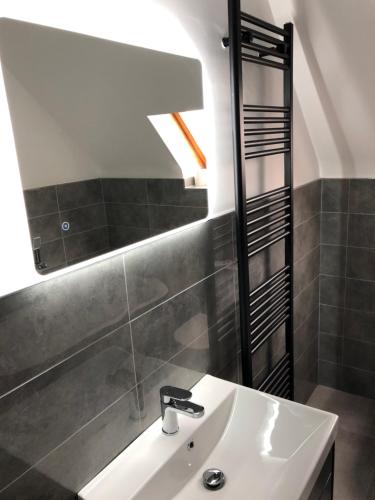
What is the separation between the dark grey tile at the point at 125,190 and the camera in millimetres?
1067

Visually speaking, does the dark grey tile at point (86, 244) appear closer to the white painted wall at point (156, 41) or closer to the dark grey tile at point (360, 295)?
the white painted wall at point (156, 41)

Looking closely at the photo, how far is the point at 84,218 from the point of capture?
1.01 metres

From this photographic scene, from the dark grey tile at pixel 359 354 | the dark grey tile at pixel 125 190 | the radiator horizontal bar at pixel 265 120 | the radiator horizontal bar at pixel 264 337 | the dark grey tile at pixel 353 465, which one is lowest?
the dark grey tile at pixel 353 465

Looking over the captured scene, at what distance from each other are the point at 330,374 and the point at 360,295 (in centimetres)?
66

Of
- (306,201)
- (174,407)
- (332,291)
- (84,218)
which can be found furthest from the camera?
(332,291)

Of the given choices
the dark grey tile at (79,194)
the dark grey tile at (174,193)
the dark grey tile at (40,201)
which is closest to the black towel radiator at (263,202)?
the dark grey tile at (174,193)

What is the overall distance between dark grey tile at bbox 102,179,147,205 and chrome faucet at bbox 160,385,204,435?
58 cm

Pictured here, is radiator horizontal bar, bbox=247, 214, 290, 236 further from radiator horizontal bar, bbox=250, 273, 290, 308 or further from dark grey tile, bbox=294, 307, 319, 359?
dark grey tile, bbox=294, 307, 319, 359

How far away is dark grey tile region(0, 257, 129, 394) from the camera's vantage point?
2.86ft

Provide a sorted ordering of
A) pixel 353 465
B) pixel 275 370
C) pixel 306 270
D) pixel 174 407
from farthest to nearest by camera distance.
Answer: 1. pixel 306 270
2. pixel 353 465
3. pixel 275 370
4. pixel 174 407

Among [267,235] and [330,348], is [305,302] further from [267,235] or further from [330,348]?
[267,235]

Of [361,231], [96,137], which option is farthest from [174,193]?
[361,231]

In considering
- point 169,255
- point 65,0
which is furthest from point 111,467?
point 65,0

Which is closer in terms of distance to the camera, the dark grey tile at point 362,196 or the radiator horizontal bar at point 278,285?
the radiator horizontal bar at point 278,285
